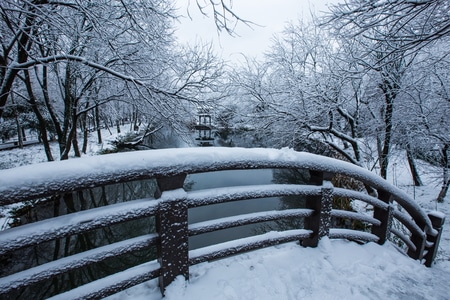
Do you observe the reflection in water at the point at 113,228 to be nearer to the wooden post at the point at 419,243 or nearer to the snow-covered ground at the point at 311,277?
the snow-covered ground at the point at 311,277

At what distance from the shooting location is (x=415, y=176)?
9391 millimetres

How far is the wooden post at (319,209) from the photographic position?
2127mm

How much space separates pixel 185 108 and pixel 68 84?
6478mm

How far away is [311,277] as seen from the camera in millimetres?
1860

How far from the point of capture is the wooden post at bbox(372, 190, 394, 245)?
2565 millimetres

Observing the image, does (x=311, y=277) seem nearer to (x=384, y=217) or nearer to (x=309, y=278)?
(x=309, y=278)

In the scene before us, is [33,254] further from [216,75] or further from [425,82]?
[425,82]

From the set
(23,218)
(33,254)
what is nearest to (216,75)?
(33,254)

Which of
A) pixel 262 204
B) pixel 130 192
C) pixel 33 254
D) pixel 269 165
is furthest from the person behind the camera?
pixel 130 192

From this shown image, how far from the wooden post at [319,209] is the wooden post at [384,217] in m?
0.91

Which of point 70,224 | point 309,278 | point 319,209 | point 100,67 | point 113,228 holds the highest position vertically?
point 100,67

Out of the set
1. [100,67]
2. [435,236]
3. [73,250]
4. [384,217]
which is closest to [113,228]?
[73,250]

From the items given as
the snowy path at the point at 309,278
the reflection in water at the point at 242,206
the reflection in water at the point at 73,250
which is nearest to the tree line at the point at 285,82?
the reflection in water at the point at 73,250

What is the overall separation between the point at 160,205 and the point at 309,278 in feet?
4.76
